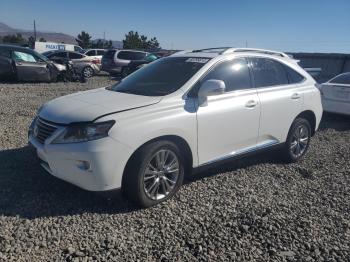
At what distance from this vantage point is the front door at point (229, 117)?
4.29 meters

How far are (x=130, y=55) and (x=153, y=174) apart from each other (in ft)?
62.3

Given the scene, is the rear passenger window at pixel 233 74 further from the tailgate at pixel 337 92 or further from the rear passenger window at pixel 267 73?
the tailgate at pixel 337 92

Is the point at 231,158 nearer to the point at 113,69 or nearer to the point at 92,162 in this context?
the point at 92,162

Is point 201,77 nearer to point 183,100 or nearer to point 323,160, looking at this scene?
point 183,100

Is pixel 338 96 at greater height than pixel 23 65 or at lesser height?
lesser

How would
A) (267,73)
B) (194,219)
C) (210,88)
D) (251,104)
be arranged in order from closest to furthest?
(194,219)
(210,88)
(251,104)
(267,73)

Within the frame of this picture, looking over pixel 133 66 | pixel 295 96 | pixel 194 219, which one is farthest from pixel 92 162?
pixel 133 66

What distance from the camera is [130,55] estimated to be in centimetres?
2208

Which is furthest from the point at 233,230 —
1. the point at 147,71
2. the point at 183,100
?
the point at 147,71

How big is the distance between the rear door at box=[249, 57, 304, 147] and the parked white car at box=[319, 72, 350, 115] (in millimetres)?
3660

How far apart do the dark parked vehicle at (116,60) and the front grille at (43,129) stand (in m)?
17.5

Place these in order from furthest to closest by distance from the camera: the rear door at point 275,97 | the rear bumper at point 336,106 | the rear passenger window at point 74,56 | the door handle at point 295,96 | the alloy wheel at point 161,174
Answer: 1. the rear passenger window at point 74,56
2. the rear bumper at point 336,106
3. the door handle at point 295,96
4. the rear door at point 275,97
5. the alloy wheel at point 161,174

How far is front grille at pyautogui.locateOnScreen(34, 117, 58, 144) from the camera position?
3.82 meters

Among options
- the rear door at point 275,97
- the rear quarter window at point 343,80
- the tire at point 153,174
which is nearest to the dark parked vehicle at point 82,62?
the rear quarter window at point 343,80
